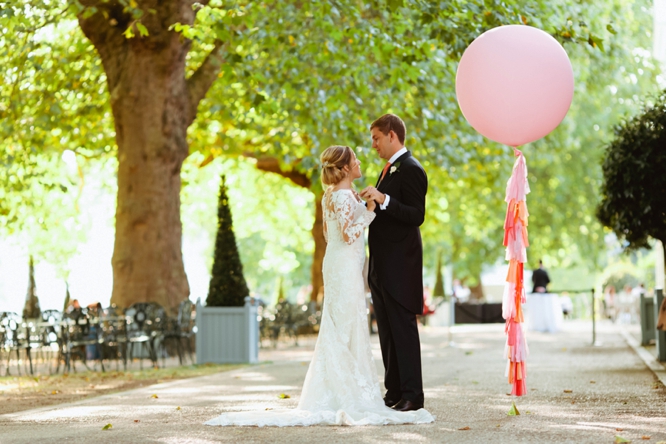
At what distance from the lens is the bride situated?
7680 millimetres

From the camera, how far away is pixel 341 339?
815cm

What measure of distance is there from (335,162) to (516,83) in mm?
1784

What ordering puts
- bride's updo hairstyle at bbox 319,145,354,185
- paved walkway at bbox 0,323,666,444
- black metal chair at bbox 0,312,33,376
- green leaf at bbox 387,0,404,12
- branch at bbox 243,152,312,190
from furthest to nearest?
branch at bbox 243,152,312,190 → black metal chair at bbox 0,312,33,376 → green leaf at bbox 387,0,404,12 → bride's updo hairstyle at bbox 319,145,354,185 → paved walkway at bbox 0,323,666,444

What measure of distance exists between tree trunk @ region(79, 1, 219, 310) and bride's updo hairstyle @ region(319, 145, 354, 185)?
32.5 feet

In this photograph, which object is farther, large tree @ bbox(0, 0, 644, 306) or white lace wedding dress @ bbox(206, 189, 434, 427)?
large tree @ bbox(0, 0, 644, 306)

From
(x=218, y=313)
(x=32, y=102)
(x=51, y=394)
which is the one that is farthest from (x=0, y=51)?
(x=51, y=394)

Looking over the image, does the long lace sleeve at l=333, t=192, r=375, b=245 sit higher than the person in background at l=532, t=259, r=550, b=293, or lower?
higher

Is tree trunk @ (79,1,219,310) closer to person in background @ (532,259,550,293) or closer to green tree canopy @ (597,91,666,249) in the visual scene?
green tree canopy @ (597,91,666,249)

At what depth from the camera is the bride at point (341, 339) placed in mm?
7680

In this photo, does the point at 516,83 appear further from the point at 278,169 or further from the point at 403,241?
the point at 278,169

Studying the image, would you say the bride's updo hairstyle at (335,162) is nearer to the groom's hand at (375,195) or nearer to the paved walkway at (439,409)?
the groom's hand at (375,195)

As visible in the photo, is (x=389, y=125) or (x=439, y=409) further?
(x=439, y=409)

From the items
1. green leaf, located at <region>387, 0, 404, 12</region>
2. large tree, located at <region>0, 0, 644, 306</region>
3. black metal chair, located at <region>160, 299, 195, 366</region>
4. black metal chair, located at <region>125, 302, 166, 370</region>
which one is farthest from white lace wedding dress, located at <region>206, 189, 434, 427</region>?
black metal chair, located at <region>160, 299, 195, 366</region>

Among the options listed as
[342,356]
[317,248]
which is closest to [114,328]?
[342,356]
